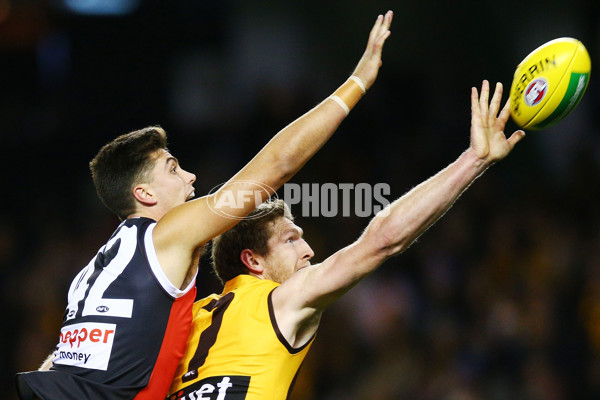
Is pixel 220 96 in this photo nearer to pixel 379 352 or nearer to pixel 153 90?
pixel 153 90

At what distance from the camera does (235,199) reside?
11.5ft

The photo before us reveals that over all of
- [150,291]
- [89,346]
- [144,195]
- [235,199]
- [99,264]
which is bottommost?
[89,346]

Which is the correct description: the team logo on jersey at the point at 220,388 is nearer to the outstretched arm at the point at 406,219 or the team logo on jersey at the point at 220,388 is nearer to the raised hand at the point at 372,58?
the outstretched arm at the point at 406,219

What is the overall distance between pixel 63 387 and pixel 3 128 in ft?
28.9

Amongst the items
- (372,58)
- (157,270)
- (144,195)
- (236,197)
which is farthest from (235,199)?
(372,58)

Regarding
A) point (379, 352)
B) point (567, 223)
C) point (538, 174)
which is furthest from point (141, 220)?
point (538, 174)

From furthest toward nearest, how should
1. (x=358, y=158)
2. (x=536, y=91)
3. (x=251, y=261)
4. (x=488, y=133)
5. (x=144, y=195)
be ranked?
(x=358, y=158) → (x=251, y=261) → (x=144, y=195) → (x=536, y=91) → (x=488, y=133)

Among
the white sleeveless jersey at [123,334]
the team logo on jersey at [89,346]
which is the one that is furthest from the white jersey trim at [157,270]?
the team logo on jersey at [89,346]

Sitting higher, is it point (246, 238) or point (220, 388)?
point (246, 238)

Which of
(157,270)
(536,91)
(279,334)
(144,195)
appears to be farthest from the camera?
(144,195)

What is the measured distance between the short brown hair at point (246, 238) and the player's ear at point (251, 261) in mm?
29

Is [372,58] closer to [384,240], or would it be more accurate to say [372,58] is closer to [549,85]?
[549,85]

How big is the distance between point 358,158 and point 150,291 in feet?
23.2

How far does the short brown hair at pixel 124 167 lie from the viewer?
4004 millimetres
